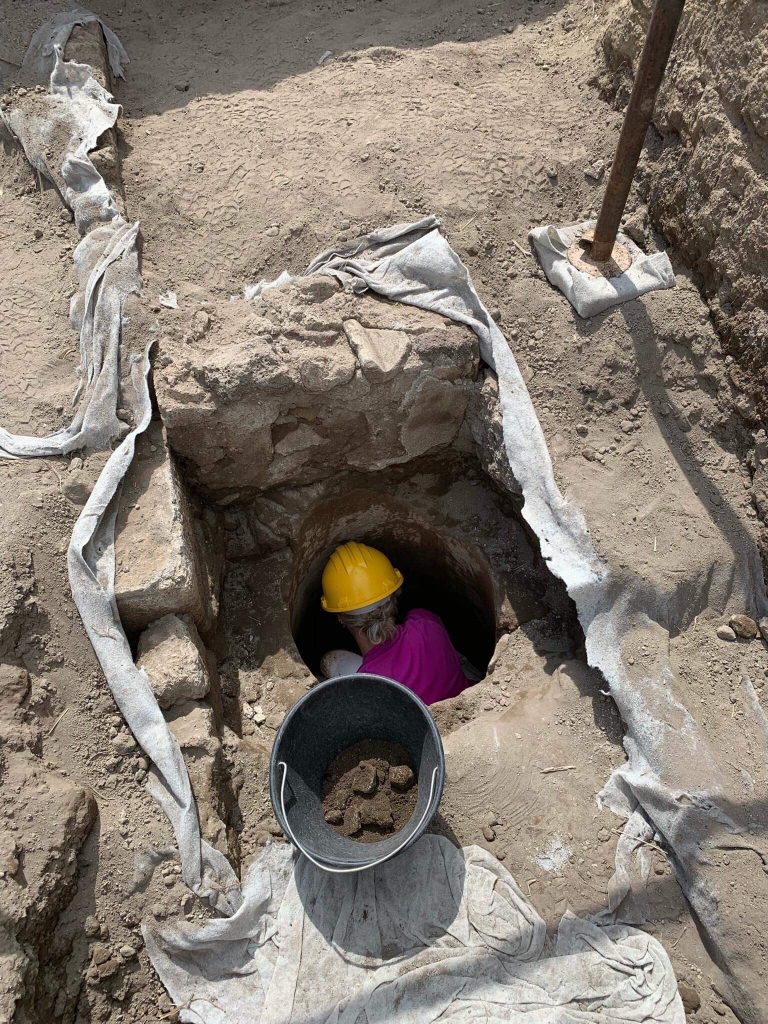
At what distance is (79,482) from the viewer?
2.98 m

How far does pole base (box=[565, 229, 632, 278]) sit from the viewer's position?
339 centimetres

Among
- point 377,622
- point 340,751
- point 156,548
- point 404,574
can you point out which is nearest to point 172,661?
point 156,548

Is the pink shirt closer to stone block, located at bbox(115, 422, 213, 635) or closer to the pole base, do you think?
stone block, located at bbox(115, 422, 213, 635)

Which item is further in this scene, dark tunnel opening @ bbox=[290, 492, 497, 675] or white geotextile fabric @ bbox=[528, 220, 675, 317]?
dark tunnel opening @ bbox=[290, 492, 497, 675]

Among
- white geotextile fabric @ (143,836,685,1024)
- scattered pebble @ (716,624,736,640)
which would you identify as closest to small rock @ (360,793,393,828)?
white geotextile fabric @ (143,836,685,1024)

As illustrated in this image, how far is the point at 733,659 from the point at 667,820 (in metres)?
0.75

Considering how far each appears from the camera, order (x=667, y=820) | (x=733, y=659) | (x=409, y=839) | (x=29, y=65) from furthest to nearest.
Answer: (x=29, y=65) < (x=733, y=659) < (x=667, y=820) < (x=409, y=839)

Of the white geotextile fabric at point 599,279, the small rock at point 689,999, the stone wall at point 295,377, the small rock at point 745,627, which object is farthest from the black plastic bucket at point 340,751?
the white geotextile fabric at point 599,279

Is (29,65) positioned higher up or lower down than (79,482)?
higher up

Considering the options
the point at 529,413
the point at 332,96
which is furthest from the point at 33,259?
the point at 529,413

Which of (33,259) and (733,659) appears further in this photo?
(33,259)

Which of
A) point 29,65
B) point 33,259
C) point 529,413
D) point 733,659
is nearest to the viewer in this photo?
point 733,659

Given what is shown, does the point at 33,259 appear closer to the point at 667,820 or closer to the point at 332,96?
the point at 332,96

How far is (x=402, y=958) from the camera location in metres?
2.51
